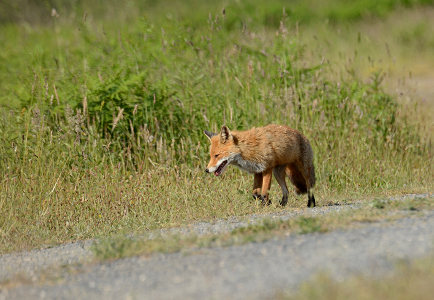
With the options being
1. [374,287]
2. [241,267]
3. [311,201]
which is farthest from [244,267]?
[311,201]

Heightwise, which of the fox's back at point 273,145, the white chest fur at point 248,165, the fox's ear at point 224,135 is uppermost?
the fox's ear at point 224,135

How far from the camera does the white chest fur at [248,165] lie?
25.6ft

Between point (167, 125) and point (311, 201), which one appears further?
point (167, 125)

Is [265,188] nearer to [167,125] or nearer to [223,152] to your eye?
[223,152]

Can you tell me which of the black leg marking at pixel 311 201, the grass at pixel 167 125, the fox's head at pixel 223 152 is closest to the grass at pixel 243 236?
the grass at pixel 167 125

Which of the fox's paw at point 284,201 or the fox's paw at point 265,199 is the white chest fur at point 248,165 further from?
the fox's paw at point 284,201

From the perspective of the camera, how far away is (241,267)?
13.6 ft

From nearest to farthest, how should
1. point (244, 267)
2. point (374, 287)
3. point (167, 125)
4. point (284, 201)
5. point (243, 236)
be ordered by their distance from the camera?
1. point (374, 287)
2. point (244, 267)
3. point (243, 236)
4. point (284, 201)
5. point (167, 125)

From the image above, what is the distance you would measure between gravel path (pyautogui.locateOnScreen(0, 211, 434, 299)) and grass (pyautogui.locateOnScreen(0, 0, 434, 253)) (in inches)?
→ 91.5

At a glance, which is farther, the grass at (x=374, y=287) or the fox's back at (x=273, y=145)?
the fox's back at (x=273, y=145)

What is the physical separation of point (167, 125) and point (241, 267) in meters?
5.72

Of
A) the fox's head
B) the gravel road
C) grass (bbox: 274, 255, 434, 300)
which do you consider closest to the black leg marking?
the fox's head

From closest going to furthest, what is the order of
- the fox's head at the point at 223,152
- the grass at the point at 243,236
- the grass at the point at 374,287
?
the grass at the point at 374,287
the grass at the point at 243,236
the fox's head at the point at 223,152

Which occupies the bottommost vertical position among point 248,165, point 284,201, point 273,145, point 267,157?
point 284,201
